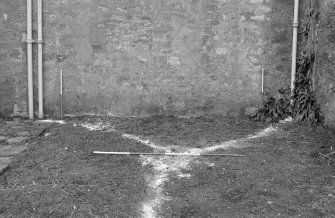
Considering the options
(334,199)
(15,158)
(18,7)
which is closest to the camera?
(334,199)

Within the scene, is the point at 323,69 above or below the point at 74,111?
above

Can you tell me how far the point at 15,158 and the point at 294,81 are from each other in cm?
464

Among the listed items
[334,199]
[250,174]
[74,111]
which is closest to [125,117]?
[74,111]

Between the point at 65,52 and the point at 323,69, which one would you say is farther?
the point at 65,52

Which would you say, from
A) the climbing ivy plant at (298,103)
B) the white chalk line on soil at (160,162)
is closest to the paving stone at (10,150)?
the white chalk line on soil at (160,162)

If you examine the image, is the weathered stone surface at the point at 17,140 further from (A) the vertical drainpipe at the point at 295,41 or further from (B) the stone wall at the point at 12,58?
(A) the vertical drainpipe at the point at 295,41

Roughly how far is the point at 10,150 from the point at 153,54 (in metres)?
2.95

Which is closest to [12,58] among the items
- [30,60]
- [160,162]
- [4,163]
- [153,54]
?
[30,60]

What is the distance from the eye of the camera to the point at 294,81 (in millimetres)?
6750

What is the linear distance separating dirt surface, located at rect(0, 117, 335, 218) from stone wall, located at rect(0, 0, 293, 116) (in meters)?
0.65

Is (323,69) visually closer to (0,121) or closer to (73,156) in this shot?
(73,156)

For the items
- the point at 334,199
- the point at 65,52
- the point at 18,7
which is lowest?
the point at 334,199

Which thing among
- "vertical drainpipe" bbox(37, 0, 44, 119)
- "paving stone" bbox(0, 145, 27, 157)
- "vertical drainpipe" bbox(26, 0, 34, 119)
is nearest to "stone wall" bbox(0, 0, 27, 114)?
"vertical drainpipe" bbox(26, 0, 34, 119)

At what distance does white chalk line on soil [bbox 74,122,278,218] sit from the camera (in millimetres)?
3656
